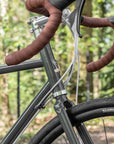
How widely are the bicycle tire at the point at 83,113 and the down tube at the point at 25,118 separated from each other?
132 millimetres

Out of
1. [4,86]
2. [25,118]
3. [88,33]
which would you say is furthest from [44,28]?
[4,86]

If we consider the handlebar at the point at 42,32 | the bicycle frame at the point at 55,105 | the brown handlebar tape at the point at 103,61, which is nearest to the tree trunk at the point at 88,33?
the bicycle frame at the point at 55,105

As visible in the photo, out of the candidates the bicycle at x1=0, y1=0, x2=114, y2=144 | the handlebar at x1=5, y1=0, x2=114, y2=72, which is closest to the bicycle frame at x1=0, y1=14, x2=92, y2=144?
the bicycle at x1=0, y1=0, x2=114, y2=144

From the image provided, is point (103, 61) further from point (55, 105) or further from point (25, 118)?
point (25, 118)

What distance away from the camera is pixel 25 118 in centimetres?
133

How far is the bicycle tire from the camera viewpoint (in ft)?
3.67

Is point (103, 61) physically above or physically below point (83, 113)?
above

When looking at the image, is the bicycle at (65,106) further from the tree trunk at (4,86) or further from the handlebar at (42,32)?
the tree trunk at (4,86)

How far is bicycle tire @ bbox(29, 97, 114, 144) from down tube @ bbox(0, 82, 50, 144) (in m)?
0.13

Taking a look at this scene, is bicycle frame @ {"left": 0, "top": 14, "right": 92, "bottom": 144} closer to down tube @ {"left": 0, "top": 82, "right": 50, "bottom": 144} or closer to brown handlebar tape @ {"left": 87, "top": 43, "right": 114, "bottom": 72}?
down tube @ {"left": 0, "top": 82, "right": 50, "bottom": 144}

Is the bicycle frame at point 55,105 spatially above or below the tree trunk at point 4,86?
below

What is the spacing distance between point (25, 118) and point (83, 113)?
32 centimetres

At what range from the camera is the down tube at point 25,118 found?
132cm

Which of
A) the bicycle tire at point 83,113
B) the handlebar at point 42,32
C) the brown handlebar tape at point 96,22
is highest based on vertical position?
the brown handlebar tape at point 96,22
